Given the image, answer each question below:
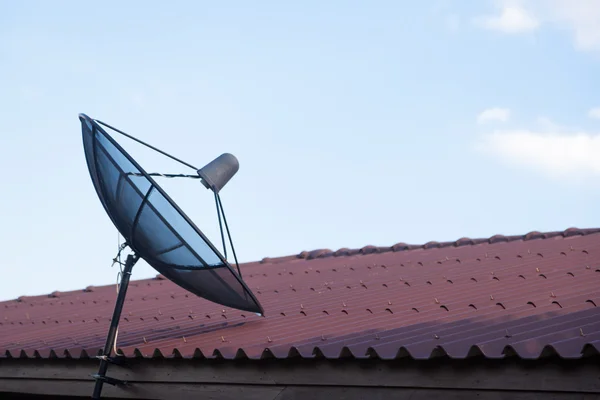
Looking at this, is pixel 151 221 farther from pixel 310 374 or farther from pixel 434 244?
pixel 434 244

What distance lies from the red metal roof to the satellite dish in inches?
16.4

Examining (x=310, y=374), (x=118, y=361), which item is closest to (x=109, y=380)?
(x=118, y=361)

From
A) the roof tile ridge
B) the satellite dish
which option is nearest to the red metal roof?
the roof tile ridge

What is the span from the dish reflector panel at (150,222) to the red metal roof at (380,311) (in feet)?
1.60

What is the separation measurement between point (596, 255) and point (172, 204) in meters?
4.34

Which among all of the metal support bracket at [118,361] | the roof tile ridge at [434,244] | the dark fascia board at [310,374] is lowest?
the dark fascia board at [310,374]

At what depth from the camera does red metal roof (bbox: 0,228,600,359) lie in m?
4.20

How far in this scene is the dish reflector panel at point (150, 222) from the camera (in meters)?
4.91

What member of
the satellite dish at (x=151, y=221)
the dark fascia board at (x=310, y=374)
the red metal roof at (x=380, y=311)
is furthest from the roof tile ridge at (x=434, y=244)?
the dark fascia board at (x=310, y=374)

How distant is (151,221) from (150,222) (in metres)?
0.02

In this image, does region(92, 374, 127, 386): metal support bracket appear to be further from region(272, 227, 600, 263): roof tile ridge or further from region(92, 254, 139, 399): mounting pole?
region(272, 227, 600, 263): roof tile ridge

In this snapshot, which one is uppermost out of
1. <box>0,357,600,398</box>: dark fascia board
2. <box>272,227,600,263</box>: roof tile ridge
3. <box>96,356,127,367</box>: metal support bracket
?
<box>272,227,600,263</box>: roof tile ridge

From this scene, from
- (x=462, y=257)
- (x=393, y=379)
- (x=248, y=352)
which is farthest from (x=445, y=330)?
(x=462, y=257)

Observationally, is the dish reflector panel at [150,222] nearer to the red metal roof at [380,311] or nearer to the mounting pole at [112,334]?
the mounting pole at [112,334]
